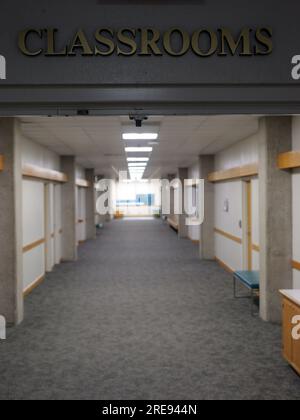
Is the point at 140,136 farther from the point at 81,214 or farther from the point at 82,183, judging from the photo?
the point at 81,214

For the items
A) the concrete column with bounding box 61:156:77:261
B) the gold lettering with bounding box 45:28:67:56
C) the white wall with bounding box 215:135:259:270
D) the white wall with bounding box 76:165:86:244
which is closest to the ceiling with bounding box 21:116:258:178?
the white wall with bounding box 215:135:259:270

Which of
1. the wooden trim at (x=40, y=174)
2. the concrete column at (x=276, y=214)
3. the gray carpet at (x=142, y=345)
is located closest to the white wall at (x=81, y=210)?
the wooden trim at (x=40, y=174)

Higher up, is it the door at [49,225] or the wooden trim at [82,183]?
the wooden trim at [82,183]

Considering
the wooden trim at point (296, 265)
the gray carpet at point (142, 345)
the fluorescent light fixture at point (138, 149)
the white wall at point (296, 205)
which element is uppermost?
the fluorescent light fixture at point (138, 149)

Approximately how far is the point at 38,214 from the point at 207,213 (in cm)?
502

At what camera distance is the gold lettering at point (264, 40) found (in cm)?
158

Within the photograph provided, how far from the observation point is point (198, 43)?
1583 mm

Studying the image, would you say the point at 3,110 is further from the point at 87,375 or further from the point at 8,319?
the point at 8,319

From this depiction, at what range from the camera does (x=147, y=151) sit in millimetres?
10188

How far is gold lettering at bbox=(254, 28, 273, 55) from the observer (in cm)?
158

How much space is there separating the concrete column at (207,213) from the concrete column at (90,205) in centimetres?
685

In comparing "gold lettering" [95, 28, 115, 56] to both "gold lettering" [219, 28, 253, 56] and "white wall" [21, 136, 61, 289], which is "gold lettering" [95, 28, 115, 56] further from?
"white wall" [21, 136, 61, 289]

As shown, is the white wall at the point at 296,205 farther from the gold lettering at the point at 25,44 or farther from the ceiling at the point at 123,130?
the gold lettering at the point at 25,44

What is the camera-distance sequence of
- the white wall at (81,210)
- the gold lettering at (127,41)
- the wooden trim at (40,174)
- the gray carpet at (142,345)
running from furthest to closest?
the white wall at (81,210) → the wooden trim at (40,174) → the gray carpet at (142,345) → the gold lettering at (127,41)
